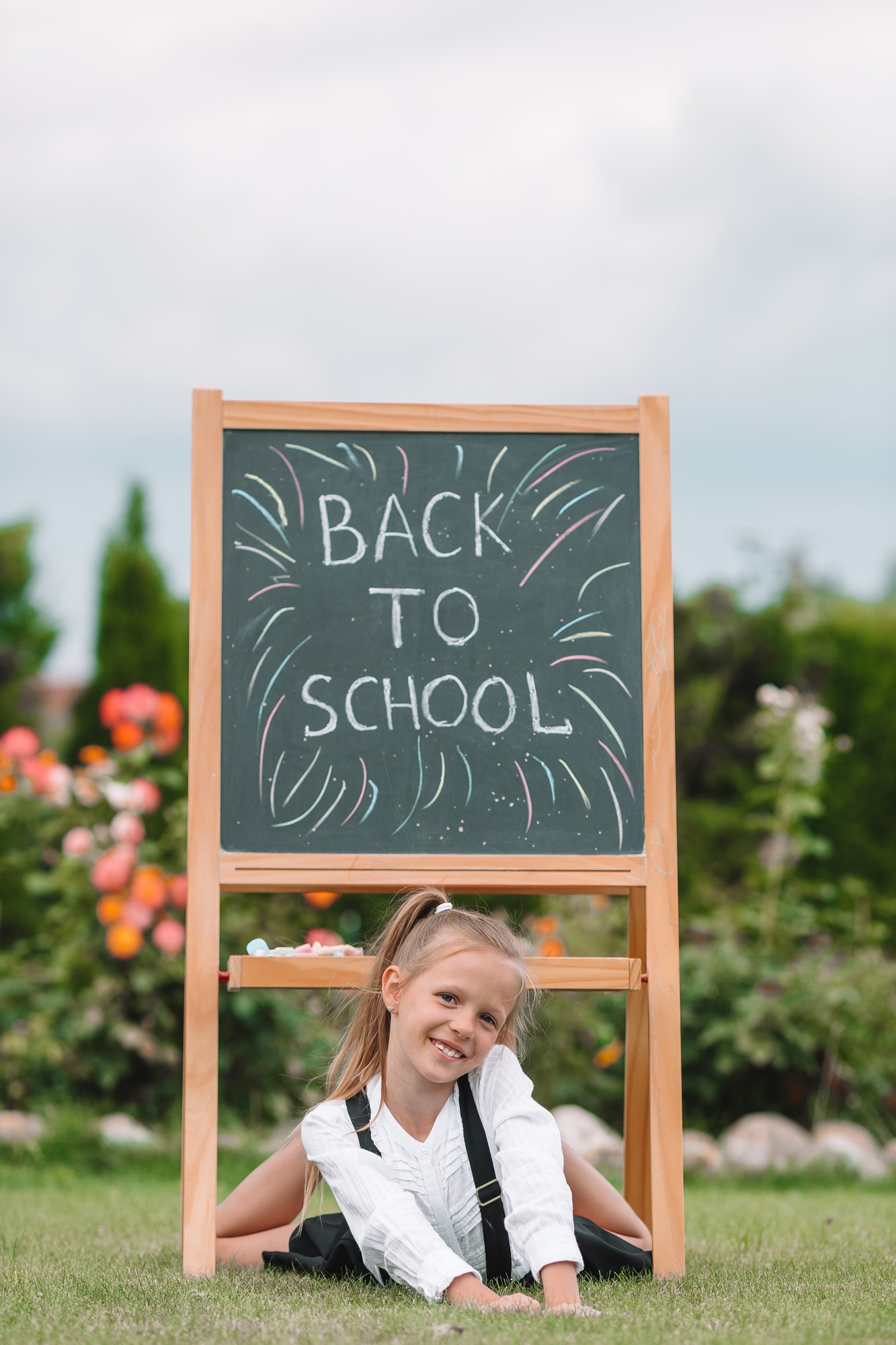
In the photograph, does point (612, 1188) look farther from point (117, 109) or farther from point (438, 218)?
point (117, 109)

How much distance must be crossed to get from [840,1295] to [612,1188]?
1.71 feet

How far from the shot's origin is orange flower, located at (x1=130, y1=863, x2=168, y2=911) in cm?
494

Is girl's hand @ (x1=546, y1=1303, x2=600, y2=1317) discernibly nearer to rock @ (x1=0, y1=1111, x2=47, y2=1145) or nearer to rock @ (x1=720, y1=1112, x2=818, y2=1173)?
rock @ (x1=720, y1=1112, x2=818, y2=1173)

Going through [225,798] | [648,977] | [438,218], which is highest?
[438,218]

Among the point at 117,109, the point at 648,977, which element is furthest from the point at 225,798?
the point at 117,109

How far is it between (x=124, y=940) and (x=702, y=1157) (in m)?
2.35

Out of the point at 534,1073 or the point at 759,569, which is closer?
the point at 534,1073

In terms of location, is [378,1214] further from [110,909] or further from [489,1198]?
[110,909]

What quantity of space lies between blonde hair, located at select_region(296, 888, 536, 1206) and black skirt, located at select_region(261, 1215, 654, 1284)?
0.08 metres

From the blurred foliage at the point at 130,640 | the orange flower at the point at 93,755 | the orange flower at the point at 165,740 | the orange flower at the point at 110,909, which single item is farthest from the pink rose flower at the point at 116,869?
the blurred foliage at the point at 130,640

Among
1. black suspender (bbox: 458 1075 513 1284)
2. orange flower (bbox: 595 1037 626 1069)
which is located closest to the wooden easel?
black suspender (bbox: 458 1075 513 1284)

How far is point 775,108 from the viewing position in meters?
8.60

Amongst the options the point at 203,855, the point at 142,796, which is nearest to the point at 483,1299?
the point at 203,855

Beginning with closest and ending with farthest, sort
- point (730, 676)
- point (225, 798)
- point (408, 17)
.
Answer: point (225, 798)
point (408, 17)
point (730, 676)
